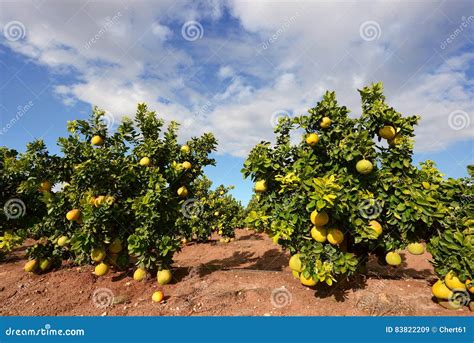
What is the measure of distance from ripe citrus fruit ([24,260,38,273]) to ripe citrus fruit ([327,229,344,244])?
24.3 ft

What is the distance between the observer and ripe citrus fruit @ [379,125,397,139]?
4.90 m

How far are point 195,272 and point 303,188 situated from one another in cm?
360

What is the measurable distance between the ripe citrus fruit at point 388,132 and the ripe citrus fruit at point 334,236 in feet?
6.94

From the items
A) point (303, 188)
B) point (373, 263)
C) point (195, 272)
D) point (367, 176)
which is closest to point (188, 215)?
point (195, 272)

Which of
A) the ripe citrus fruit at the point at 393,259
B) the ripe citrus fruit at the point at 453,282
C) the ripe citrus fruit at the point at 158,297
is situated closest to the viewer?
the ripe citrus fruit at the point at 453,282

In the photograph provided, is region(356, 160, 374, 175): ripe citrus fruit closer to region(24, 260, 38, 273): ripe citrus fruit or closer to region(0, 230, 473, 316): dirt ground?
region(0, 230, 473, 316): dirt ground

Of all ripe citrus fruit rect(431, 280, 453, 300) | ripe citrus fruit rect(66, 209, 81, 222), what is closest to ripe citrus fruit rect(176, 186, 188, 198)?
ripe citrus fruit rect(66, 209, 81, 222)

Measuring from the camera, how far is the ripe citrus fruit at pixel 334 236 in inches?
175

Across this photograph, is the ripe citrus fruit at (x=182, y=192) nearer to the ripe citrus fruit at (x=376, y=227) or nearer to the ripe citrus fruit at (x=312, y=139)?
the ripe citrus fruit at (x=312, y=139)

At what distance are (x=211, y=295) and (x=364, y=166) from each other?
380cm

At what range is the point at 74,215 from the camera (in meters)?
5.59

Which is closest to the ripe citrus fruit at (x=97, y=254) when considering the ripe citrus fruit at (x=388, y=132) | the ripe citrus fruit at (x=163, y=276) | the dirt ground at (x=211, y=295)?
the dirt ground at (x=211, y=295)

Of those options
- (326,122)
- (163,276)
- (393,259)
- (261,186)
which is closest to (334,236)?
(393,259)

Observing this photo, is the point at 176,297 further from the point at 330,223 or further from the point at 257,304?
the point at 330,223
